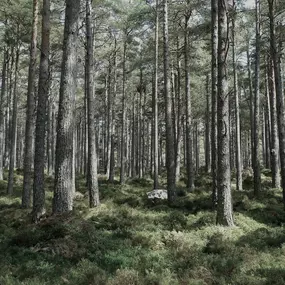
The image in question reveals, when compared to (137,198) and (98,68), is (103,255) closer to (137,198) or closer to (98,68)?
(137,198)

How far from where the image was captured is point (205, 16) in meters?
19.4

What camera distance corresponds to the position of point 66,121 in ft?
31.5

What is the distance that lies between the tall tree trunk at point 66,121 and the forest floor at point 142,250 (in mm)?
668

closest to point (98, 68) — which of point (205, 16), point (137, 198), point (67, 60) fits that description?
point (205, 16)

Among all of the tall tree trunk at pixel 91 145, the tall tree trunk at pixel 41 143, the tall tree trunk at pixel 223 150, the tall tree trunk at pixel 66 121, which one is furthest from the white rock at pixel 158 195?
the tall tree trunk at pixel 66 121

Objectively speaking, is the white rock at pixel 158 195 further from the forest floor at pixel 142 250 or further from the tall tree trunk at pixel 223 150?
the tall tree trunk at pixel 223 150

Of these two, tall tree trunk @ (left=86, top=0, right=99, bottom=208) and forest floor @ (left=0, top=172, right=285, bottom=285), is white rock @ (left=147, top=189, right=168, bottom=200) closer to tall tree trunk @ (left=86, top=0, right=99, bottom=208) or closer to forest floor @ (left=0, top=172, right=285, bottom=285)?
forest floor @ (left=0, top=172, right=285, bottom=285)

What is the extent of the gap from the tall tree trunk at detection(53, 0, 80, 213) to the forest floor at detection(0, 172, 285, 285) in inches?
26.3

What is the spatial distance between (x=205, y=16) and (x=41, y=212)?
550 inches

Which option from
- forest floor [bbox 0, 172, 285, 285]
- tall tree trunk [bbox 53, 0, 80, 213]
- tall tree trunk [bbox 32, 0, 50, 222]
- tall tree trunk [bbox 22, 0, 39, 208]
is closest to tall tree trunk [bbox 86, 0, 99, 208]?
forest floor [bbox 0, 172, 285, 285]

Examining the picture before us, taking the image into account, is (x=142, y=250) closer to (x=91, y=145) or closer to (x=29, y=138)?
(x=91, y=145)

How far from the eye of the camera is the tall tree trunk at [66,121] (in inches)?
372

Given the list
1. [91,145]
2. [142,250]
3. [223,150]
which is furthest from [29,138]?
[142,250]

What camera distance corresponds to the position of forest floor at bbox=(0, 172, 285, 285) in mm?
6039
